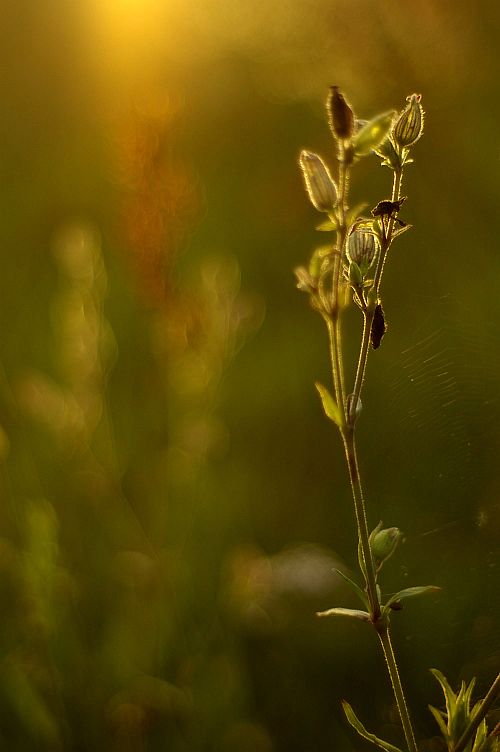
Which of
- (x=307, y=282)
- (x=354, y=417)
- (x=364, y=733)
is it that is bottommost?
(x=364, y=733)

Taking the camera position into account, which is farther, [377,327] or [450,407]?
[450,407]

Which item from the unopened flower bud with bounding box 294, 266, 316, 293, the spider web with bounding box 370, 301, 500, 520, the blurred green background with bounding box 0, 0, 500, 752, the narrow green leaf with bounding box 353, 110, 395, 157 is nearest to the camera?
the narrow green leaf with bounding box 353, 110, 395, 157

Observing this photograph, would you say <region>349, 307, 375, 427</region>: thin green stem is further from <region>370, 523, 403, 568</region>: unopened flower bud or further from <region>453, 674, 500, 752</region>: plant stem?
<region>453, 674, 500, 752</region>: plant stem

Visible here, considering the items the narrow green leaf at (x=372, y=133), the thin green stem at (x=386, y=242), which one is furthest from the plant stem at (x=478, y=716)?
the narrow green leaf at (x=372, y=133)

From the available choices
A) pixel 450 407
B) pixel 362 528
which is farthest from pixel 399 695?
pixel 450 407

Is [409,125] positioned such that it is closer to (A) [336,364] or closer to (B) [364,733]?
(A) [336,364]

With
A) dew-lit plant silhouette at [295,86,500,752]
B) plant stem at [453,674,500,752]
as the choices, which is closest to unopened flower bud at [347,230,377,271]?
dew-lit plant silhouette at [295,86,500,752]
